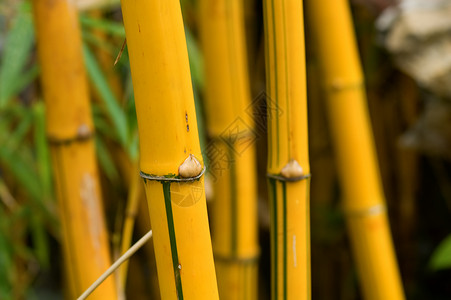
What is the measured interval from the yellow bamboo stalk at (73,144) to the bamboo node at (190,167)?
0.88 ft

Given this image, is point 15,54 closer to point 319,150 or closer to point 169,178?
point 169,178

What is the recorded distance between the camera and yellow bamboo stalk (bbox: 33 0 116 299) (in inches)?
20.7

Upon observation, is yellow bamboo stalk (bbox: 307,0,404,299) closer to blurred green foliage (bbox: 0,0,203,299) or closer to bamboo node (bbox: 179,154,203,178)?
blurred green foliage (bbox: 0,0,203,299)

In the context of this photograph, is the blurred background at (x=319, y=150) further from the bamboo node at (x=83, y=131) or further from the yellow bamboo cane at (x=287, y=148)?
the yellow bamboo cane at (x=287, y=148)

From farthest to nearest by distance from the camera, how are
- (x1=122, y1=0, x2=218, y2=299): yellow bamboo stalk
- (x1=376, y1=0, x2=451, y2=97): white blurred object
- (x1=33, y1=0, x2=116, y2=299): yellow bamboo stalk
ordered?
(x1=376, y1=0, x2=451, y2=97): white blurred object → (x1=33, y1=0, x2=116, y2=299): yellow bamboo stalk → (x1=122, y1=0, x2=218, y2=299): yellow bamboo stalk

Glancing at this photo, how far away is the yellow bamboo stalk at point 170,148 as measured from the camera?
282mm

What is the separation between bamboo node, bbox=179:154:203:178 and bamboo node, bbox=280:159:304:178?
0.09m

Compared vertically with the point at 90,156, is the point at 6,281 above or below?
below

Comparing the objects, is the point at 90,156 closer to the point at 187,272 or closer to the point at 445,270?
the point at 187,272

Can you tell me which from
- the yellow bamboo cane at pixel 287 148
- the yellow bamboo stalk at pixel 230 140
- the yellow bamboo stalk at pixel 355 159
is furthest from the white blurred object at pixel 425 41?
the yellow bamboo cane at pixel 287 148

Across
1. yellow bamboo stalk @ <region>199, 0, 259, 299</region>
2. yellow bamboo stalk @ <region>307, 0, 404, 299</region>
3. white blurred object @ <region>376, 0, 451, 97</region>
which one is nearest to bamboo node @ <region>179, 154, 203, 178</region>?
yellow bamboo stalk @ <region>199, 0, 259, 299</region>

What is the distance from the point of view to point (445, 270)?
1.09 m

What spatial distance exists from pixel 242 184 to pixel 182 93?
14.8 inches

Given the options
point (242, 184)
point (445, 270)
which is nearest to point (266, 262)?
point (445, 270)
